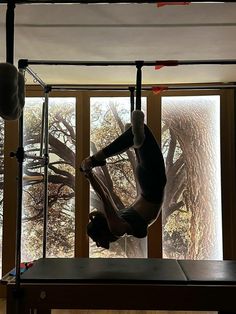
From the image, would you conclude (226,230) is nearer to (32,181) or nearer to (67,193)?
(67,193)

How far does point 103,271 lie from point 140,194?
0.41 metres

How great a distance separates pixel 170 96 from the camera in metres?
3.46

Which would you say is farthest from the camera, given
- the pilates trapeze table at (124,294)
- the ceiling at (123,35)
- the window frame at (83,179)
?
the window frame at (83,179)

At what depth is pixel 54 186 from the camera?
348 cm

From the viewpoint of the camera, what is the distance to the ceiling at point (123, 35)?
188cm

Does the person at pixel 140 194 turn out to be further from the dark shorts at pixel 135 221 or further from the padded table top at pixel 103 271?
the padded table top at pixel 103 271

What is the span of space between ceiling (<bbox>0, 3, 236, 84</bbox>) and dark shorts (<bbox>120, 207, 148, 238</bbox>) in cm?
97

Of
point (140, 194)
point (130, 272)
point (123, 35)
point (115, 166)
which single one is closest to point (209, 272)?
point (130, 272)

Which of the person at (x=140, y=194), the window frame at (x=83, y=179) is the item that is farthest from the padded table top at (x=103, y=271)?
the window frame at (x=83, y=179)

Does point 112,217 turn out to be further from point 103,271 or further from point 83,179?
point 83,179

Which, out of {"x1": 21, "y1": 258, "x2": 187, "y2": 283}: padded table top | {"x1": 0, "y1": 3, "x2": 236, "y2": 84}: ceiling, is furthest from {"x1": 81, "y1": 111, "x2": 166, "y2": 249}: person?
{"x1": 0, "y1": 3, "x2": 236, "y2": 84}: ceiling

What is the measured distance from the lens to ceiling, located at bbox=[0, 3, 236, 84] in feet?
6.17

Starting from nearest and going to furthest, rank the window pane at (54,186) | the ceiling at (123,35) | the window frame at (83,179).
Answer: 1. the ceiling at (123,35)
2. the window frame at (83,179)
3. the window pane at (54,186)

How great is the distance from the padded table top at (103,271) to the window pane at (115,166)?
1313 mm
